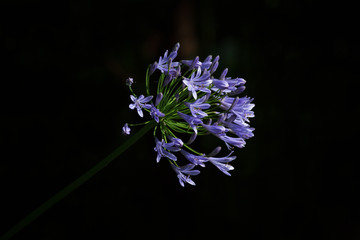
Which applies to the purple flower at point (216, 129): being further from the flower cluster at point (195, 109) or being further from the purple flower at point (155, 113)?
the purple flower at point (155, 113)

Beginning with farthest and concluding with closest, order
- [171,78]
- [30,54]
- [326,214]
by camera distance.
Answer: [326,214] < [30,54] < [171,78]

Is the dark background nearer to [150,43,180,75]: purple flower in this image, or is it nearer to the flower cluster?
[150,43,180,75]: purple flower

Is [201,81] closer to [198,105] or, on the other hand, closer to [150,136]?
[198,105]

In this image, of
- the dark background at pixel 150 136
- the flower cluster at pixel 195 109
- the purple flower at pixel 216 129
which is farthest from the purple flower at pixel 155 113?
the dark background at pixel 150 136

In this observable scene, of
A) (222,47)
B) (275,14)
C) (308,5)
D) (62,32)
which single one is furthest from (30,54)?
(308,5)

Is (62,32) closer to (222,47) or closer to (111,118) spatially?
(111,118)

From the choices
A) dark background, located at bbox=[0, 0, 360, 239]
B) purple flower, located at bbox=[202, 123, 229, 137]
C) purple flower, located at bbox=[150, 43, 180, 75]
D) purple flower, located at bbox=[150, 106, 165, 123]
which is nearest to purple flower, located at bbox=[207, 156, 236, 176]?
purple flower, located at bbox=[202, 123, 229, 137]

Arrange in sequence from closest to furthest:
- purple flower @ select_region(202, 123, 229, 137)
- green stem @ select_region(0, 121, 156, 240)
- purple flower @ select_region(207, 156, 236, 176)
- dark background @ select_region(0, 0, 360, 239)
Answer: green stem @ select_region(0, 121, 156, 240)
purple flower @ select_region(202, 123, 229, 137)
purple flower @ select_region(207, 156, 236, 176)
dark background @ select_region(0, 0, 360, 239)

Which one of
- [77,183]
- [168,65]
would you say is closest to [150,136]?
[168,65]
